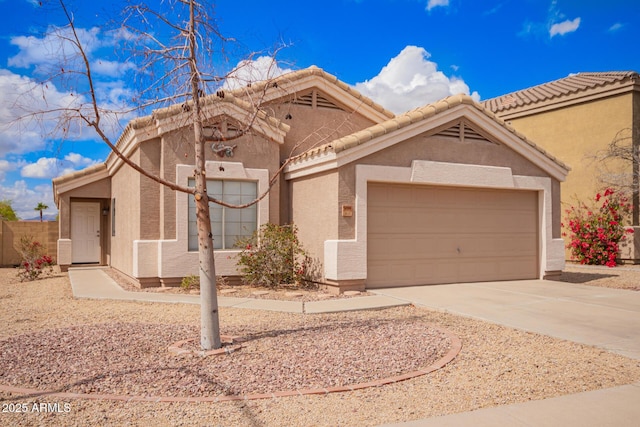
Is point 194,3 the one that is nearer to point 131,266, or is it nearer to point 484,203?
point 131,266

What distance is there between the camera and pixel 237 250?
12.0 m

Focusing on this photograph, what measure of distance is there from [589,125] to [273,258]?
12.9 meters

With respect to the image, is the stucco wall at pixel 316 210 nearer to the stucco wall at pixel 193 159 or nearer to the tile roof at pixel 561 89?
the stucco wall at pixel 193 159

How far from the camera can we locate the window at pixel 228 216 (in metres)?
11.8

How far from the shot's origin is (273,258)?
449 inches

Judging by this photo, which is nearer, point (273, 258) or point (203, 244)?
point (203, 244)

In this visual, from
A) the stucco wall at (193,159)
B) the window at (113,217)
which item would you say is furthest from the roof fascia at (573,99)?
the window at (113,217)

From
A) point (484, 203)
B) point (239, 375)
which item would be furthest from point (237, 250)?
point (239, 375)

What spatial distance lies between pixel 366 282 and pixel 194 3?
21.5 ft

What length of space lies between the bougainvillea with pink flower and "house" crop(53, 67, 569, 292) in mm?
5097

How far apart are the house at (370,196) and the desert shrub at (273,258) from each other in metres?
0.35

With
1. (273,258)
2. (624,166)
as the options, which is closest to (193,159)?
(273,258)

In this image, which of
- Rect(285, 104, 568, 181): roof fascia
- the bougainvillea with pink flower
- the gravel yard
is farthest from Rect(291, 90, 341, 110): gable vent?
the bougainvillea with pink flower

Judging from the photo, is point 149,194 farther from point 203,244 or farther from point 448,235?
point 448,235
